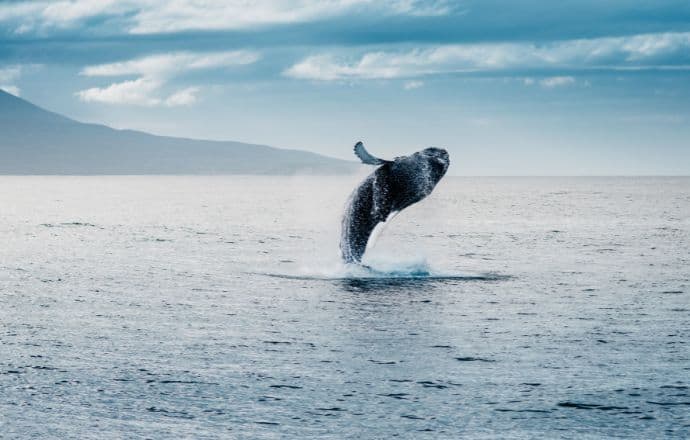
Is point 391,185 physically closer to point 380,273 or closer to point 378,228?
point 378,228

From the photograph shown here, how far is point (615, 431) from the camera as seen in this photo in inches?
521

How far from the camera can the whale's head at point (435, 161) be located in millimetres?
26047

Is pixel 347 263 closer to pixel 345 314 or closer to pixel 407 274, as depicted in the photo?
pixel 407 274

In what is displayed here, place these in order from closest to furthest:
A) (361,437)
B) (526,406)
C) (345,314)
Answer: (361,437) < (526,406) < (345,314)

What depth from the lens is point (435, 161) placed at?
26.0 metres

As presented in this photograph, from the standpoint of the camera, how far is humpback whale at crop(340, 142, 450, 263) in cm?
2608

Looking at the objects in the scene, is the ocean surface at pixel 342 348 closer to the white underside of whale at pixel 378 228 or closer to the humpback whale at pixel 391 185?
the white underside of whale at pixel 378 228

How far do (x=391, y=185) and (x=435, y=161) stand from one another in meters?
1.39

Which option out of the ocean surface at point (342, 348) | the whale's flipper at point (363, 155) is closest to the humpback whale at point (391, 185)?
the whale's flipper at point (363, 155)

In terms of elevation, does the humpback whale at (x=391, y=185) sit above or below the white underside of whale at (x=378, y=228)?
above

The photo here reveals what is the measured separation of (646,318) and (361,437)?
11.8 meters

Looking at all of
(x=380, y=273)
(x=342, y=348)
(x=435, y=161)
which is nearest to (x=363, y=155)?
(x=435, y=161)

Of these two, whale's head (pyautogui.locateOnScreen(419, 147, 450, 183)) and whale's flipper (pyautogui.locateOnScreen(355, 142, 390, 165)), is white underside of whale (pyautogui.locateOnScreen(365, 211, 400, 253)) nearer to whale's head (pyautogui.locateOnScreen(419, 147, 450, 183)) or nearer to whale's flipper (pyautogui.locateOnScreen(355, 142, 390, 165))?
whale's head (pyautogui.locateOnScreen(419, 147, 450, 183))

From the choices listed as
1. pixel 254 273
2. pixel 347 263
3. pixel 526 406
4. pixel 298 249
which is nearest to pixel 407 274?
pixel 347 263
